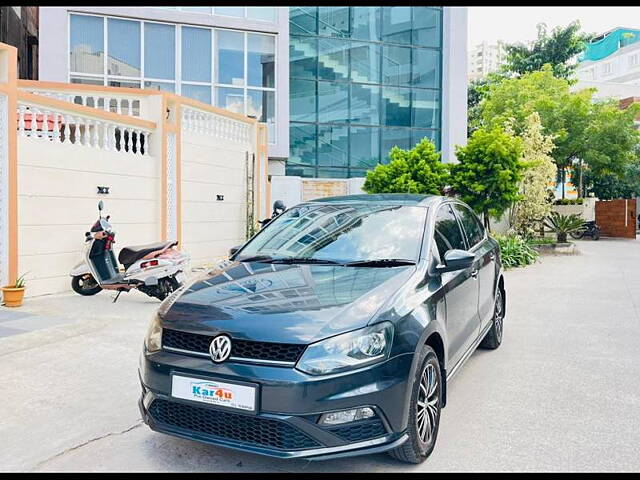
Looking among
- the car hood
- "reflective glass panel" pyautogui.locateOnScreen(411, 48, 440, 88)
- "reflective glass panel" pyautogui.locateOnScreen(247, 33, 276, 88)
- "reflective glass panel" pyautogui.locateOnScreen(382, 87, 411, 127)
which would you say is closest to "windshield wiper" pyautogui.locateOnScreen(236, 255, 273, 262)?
the car hood

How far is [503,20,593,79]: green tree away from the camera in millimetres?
29828

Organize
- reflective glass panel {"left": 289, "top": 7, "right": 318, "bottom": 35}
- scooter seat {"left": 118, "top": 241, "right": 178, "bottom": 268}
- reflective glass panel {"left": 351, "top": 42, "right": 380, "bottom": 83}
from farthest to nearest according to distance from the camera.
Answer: reflective glass panel {"left": 351, "top": 42, "right": 380, "bottom": 83} < reflective glass panel {"left": 289, "top": 7, "right": 318, "bottom": 35} < scooter seat {"left": 118, "top": 241, "right": 178, "bottom": 268}

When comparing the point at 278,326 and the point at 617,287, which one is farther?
the point at 617,287

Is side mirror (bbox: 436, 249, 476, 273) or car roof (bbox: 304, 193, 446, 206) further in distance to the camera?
car roof (bbox: 304, 193, 446, 206)

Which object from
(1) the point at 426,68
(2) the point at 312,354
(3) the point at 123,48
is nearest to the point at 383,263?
(2) the point at 312,354

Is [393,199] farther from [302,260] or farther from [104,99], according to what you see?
[104,99]

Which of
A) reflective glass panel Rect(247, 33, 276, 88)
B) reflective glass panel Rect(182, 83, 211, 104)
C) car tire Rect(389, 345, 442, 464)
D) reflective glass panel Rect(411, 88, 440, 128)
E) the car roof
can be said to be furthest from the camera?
reflective glass panel Rect(411, 88, 440, 128)

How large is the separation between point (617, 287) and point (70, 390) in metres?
9.44

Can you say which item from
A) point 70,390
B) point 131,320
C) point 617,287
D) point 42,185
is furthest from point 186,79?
point 70,390

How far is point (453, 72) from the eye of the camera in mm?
21469

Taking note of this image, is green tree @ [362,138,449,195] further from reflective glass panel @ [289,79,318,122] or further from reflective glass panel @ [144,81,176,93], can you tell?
reflective glass panel @ [289,79,318,122]

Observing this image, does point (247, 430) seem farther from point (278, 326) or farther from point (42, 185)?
point (42, 185)

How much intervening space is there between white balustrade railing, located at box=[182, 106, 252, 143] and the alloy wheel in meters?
8.58

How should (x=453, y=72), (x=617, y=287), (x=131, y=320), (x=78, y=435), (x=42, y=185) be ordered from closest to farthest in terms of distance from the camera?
(x=78, y=435) < (x=131, y=320) < (x=42, y=185) < (x=617, y=287) < (x=453, y=72)
